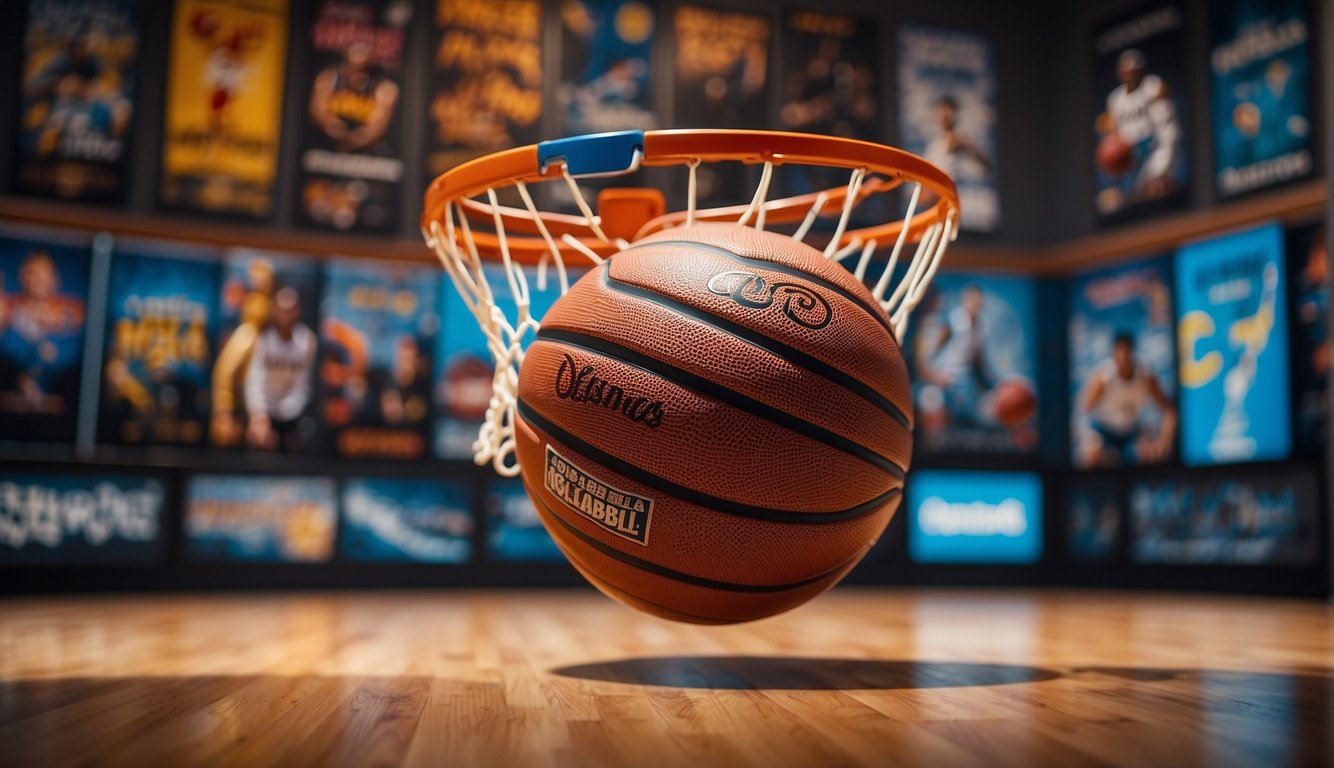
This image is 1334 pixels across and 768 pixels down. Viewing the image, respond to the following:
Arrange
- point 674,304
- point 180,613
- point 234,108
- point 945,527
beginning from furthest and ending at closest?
point 945,527 → point 234,108 → point 180,613 → point 674,304

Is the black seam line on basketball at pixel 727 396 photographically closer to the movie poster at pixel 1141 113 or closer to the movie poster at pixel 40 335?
the movie poster at pixel 40 335

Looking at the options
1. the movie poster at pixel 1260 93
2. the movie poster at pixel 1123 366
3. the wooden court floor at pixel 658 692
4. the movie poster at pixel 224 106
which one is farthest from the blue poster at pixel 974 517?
the movie poster at pixel 224 106

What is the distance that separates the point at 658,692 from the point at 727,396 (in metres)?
0.53

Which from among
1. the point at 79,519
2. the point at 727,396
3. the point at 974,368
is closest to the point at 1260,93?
the point at 974,368

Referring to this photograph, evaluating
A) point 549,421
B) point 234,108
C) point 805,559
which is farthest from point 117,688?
point 234,108

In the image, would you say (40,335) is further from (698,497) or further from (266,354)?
(698,497)

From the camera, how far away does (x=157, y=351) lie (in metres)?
5.68

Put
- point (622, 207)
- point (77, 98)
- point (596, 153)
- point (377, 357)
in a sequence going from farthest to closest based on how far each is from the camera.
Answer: point (377, 357) → point (77, 98) → point (622, 207) → point (596, 153)

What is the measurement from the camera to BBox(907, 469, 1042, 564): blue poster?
6.50 m

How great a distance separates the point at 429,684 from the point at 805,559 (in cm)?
72

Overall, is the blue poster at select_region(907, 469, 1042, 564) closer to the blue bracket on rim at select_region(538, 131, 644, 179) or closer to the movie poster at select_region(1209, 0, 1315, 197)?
the movie poster at select_region(1209, 0, 1315, 197)

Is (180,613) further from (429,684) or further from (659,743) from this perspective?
(659,743)

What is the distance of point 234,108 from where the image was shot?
5984mm

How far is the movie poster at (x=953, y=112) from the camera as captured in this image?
6848 millimetres
